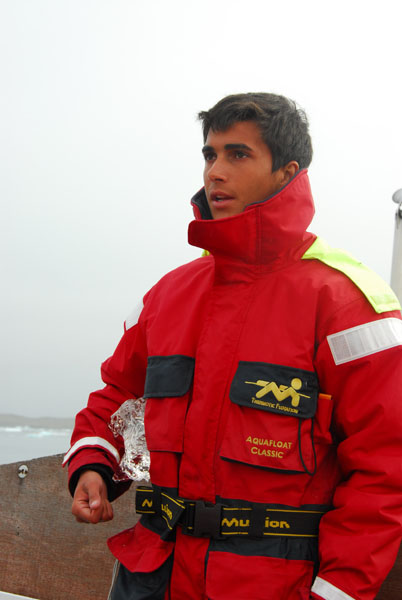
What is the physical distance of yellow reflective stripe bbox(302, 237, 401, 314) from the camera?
148 centimetres

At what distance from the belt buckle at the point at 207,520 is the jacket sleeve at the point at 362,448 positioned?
0.78 feet

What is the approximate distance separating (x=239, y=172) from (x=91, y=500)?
0.96 metres

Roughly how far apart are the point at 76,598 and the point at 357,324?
2.03 meters

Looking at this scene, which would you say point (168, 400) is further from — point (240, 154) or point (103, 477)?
point (240, 154)

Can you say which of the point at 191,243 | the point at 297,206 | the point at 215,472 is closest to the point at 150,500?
the point at 215,472

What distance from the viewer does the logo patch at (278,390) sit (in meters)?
1.45

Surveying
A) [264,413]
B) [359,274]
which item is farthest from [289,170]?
[264,413]

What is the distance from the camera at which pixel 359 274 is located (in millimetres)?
1554

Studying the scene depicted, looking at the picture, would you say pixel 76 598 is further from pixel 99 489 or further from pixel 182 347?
pixel 182 347

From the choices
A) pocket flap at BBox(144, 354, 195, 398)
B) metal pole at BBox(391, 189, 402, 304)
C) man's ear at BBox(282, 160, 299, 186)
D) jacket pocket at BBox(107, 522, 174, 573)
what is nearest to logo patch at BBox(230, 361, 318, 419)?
pocket flap at BBox(144, 354, 195, 398)

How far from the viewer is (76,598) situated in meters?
2.75

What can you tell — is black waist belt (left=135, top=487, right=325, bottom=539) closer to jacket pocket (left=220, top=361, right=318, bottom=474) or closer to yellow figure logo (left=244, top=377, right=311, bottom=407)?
jacket pocket (left=220, top=361, right=318, bottom=474)

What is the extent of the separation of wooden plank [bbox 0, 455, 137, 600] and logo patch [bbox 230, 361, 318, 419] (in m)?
1.42

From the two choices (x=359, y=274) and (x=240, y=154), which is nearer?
(x=359, y=274)
